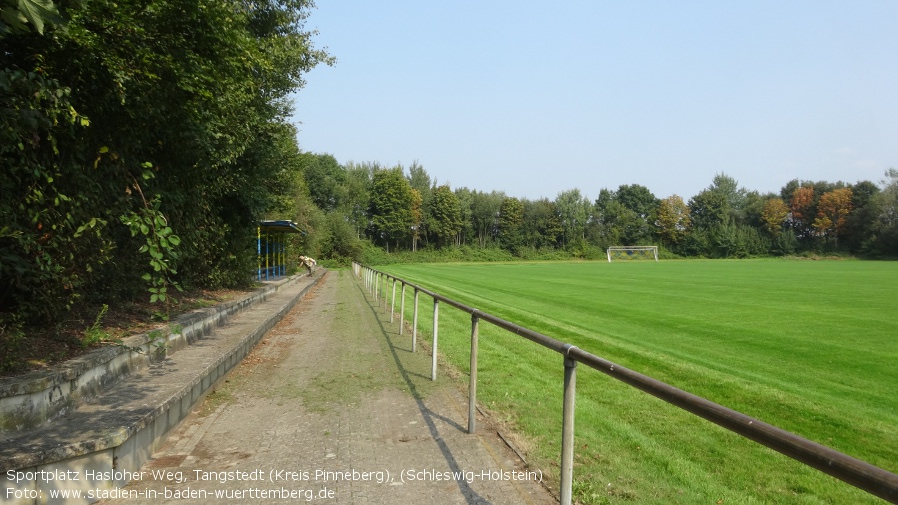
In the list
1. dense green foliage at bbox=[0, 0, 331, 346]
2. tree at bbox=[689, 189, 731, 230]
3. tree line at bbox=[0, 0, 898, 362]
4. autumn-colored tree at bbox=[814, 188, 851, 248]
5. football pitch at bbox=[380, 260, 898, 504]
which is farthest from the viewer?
tree at bbox=[689, 189, 731, 230]

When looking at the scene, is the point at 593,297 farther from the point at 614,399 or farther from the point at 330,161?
the point at 330,161

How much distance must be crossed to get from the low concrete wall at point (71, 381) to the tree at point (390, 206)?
75.3 m

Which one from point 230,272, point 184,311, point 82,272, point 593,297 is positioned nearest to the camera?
point 82,272

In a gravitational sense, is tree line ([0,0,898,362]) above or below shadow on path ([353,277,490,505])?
above

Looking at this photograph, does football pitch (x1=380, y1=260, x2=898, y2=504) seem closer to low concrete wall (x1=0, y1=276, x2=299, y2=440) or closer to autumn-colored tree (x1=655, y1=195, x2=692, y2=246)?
low concrete wall (x1=0, y1=276, x2=299, y2=440)

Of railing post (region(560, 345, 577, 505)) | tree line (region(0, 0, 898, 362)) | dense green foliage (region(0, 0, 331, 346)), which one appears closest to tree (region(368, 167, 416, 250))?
tree line (region(0, 0, 898, 362))

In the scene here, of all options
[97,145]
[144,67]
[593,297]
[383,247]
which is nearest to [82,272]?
[97,145]

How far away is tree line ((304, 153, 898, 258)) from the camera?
81375 millimetres

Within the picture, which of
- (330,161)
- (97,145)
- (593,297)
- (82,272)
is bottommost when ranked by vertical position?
(593,297)

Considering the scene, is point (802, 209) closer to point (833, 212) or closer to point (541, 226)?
point (833, 212)

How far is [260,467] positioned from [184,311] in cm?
672

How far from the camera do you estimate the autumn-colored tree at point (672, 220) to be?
9831 centimetres

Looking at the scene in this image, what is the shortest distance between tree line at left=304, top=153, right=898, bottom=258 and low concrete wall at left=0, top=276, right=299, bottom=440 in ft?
238

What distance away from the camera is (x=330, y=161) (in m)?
88.1
